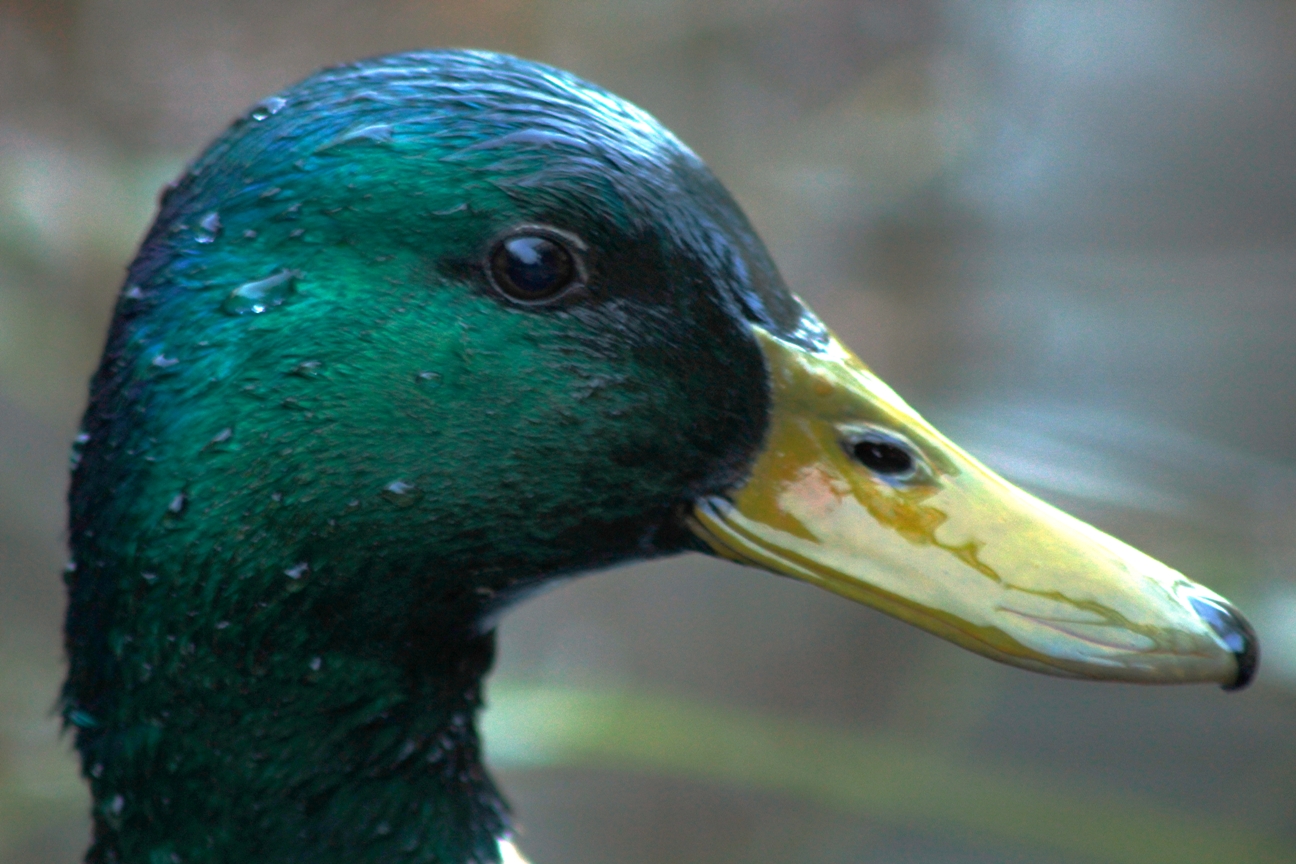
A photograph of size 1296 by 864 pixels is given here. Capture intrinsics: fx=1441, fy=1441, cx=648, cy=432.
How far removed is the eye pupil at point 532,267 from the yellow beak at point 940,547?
16 cm

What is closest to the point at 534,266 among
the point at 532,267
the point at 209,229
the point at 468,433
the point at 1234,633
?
the point at 532,267

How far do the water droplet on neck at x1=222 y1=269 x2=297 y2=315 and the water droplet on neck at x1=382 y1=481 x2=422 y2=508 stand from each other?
160 millimetres

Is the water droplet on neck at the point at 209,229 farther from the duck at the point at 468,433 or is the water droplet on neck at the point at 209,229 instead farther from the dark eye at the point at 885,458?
the dark eye at the point at 885,458

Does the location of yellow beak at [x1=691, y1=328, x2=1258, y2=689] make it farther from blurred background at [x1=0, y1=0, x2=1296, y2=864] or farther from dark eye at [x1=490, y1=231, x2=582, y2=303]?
blurred background at [x1=0, y1=0, x2=1296, y2=864]

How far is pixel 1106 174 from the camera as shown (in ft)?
12.7

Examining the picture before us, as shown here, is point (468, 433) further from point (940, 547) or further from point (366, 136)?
point (940, 547)

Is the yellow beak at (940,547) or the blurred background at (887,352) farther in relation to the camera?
the blurred background at (887,352)

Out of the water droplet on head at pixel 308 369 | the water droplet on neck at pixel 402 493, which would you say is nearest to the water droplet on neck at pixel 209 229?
the water droplet on head at pixel 308 369

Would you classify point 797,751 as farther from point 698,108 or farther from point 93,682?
point 93,682

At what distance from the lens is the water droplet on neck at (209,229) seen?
1095 millimetres

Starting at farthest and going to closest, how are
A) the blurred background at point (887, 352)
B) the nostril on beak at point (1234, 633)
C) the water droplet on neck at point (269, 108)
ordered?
the blurred background at point (887, 352) → the water droplet on neck at point (269, 108) → the nostril on beak at point (1234, 633)

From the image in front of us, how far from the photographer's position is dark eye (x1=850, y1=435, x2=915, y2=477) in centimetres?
110

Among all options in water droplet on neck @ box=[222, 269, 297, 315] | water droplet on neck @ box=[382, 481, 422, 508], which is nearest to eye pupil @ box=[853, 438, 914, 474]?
water droplet on neck @ box=[382, 481, 422, 508]

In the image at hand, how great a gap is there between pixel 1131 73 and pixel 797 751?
2.17 m
